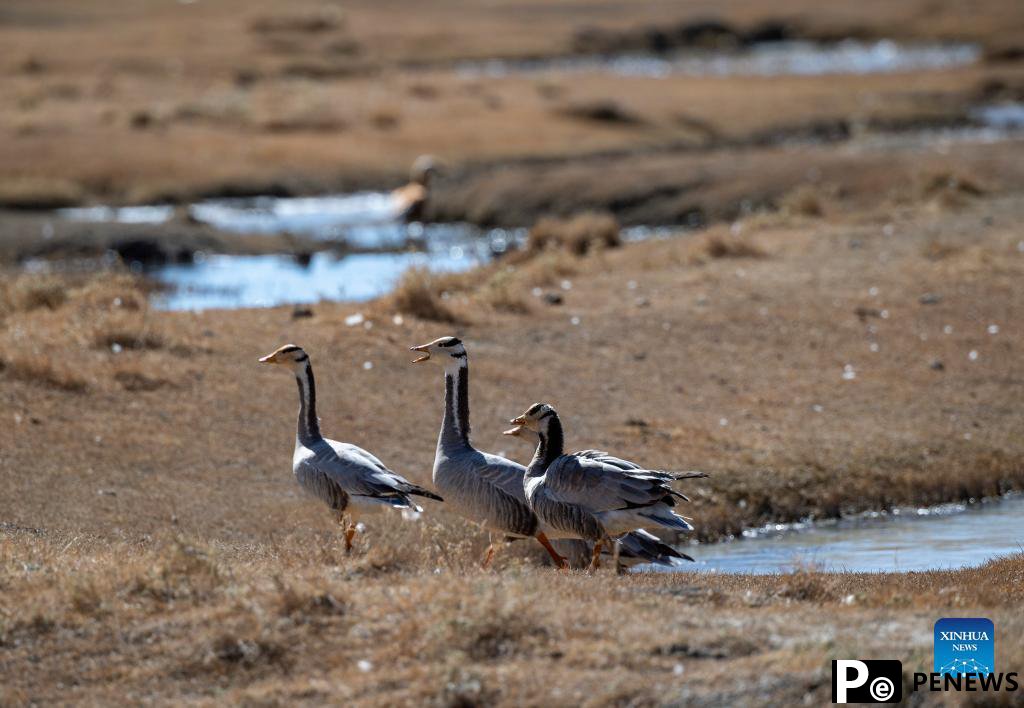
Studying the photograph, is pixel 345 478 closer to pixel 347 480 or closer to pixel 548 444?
pixel 347 480

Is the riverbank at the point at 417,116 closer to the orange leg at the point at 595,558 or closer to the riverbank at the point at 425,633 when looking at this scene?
the orange leg at the point at 595,558

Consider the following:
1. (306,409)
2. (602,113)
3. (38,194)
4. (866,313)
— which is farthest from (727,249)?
(602,113)

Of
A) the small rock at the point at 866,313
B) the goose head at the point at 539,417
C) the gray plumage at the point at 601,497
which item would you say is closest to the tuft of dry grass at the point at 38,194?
the small rock at the point at 866,313

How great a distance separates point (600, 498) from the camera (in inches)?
399

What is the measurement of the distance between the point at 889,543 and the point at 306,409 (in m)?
5.49

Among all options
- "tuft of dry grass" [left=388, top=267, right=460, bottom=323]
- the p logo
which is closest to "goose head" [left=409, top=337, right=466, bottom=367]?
the p logo

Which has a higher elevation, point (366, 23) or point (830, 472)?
point (366, 23)

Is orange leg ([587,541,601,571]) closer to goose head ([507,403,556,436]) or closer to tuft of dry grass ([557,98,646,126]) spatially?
goose head ([507,403,556,436])

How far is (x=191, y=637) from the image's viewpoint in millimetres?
7883

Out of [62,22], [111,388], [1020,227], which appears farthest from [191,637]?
[62,22]

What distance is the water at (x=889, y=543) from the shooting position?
12.3m

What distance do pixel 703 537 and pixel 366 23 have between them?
69.7 metres

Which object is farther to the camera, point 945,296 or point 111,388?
point 945,296

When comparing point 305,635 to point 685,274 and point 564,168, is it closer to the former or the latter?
point 685,274
